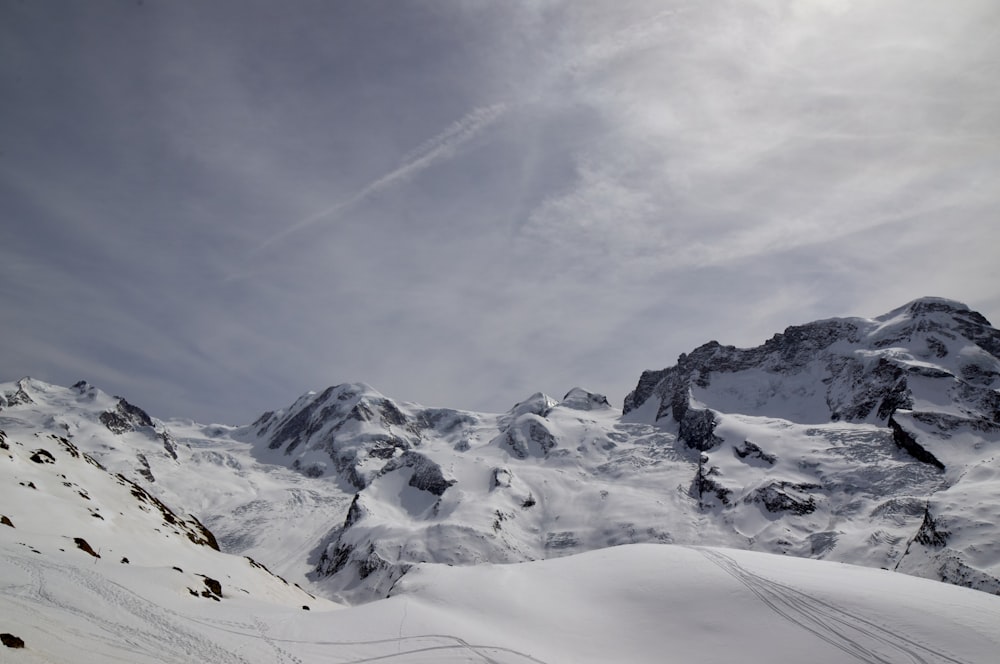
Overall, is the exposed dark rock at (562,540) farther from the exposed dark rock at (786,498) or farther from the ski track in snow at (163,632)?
A: the ski track in snow at (163,632)

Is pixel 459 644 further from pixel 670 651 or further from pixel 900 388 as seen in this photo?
pixel 900 388

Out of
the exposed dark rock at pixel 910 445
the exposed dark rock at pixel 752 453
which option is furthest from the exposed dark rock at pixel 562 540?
the exposed dark rock at pixel 910 445

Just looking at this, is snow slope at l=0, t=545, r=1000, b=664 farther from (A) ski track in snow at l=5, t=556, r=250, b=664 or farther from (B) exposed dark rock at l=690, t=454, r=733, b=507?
(B) exposed dark rock at l=690, t=454, r=733, b=507

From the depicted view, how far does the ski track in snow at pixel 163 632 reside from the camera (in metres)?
22.6

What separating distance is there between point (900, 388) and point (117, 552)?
727 ft

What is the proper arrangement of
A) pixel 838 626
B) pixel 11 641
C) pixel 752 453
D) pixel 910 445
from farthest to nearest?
pixel 752 453
pixel 910 445
pixel 838 626
pixel 11 641

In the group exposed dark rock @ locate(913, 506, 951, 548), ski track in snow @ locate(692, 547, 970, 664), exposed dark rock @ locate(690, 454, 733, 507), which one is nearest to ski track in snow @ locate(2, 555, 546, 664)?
ski track in snow @ locate(692, 547, 970, 664)

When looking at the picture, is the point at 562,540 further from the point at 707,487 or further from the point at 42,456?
the point at 42,456

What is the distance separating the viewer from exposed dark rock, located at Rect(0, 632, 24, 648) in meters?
16.4

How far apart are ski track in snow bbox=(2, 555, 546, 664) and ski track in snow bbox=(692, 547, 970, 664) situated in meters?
16.3

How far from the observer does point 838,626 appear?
3206 cm

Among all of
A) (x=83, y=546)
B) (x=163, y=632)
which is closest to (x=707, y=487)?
(x=83, y=546)

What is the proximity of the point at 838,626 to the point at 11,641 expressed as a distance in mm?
39206

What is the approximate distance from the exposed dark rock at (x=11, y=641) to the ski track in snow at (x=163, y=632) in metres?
4.74
